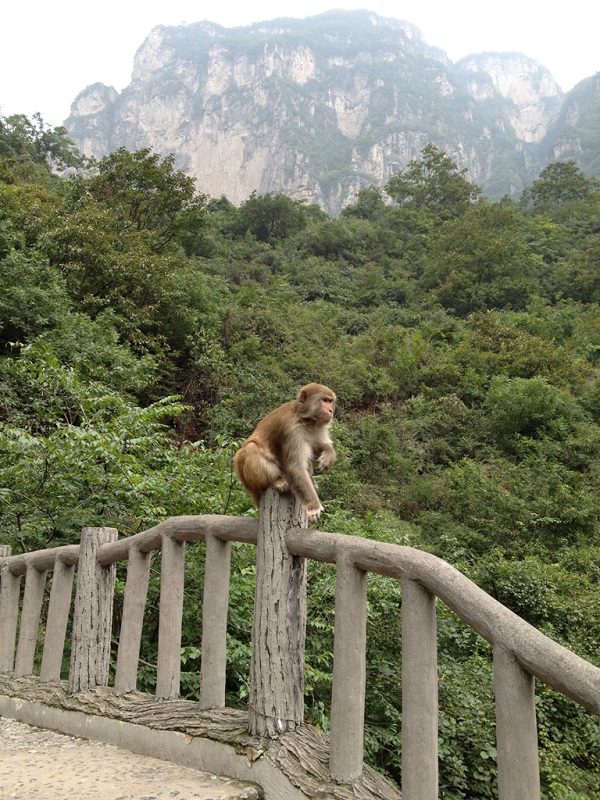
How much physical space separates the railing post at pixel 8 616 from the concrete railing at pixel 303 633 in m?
0.70

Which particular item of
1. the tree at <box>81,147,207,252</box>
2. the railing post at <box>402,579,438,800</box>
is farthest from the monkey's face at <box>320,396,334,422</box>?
the tree at <box>81,147,207,252</box>

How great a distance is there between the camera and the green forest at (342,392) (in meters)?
4.63

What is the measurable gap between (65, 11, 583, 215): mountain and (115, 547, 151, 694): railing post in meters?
66.7

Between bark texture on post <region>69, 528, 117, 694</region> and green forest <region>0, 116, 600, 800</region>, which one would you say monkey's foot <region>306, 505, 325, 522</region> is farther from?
green forest <region>0, 116, 600, 800</region>

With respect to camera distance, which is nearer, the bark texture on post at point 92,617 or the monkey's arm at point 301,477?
the monkey's arm at point 301,477

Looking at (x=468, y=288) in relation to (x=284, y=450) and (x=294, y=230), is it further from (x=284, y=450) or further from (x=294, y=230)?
(x=284, y=450)

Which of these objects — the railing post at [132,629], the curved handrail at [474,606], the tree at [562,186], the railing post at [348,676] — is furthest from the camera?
the tree at [562,186]

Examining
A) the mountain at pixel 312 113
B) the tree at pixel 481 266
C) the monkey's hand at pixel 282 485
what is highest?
the mountain at pixel 312 113

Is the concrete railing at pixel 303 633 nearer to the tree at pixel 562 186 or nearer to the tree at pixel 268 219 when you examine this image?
the tree at pixel 268 219

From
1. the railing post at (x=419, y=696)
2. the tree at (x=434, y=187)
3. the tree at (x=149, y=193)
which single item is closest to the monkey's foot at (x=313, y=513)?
the railing post at (x=419, y=696)

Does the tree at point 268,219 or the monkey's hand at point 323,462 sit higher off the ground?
the tree at point 268,219

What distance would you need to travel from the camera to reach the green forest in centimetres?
463

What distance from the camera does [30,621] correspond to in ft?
12.1

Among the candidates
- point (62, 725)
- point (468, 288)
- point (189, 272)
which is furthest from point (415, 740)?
point (468, 288)
